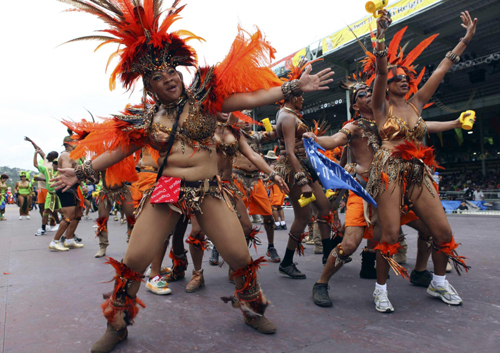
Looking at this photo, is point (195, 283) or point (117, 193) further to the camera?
point (117, 193)

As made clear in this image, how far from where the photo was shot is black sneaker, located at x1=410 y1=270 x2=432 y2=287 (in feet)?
11.3

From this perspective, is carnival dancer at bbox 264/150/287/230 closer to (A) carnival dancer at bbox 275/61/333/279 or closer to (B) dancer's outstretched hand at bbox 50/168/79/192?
(A) carnival dancer at bbox 275/61/333/279

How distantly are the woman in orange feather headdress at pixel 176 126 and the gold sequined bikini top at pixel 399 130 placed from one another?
892mm

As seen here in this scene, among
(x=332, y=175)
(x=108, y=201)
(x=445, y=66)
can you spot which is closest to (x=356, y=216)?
(x=332, y=175)

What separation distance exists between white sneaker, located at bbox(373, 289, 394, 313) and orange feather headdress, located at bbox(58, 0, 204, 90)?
2541 mm

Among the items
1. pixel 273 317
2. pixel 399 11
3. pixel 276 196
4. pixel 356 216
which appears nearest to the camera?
pixel 273 317

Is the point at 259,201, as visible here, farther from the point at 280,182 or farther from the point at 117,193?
the point at 280,182

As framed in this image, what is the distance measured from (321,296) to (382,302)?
0.51m

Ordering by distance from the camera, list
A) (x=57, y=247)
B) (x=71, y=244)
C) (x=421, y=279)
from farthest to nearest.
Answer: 1. (x=71, y=244)
2. (x=57, y=247)
3. (x=421, y=279)

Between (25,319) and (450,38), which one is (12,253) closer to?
(25,319)

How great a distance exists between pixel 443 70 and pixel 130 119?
282cm

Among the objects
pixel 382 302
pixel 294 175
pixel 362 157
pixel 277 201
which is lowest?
pixel 277 201

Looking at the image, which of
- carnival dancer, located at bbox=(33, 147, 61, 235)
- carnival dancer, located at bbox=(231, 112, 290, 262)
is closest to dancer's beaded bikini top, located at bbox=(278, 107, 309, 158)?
carnival dancer, located at bbox=(231, 112, 290, 262)

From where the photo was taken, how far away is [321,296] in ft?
9.99
